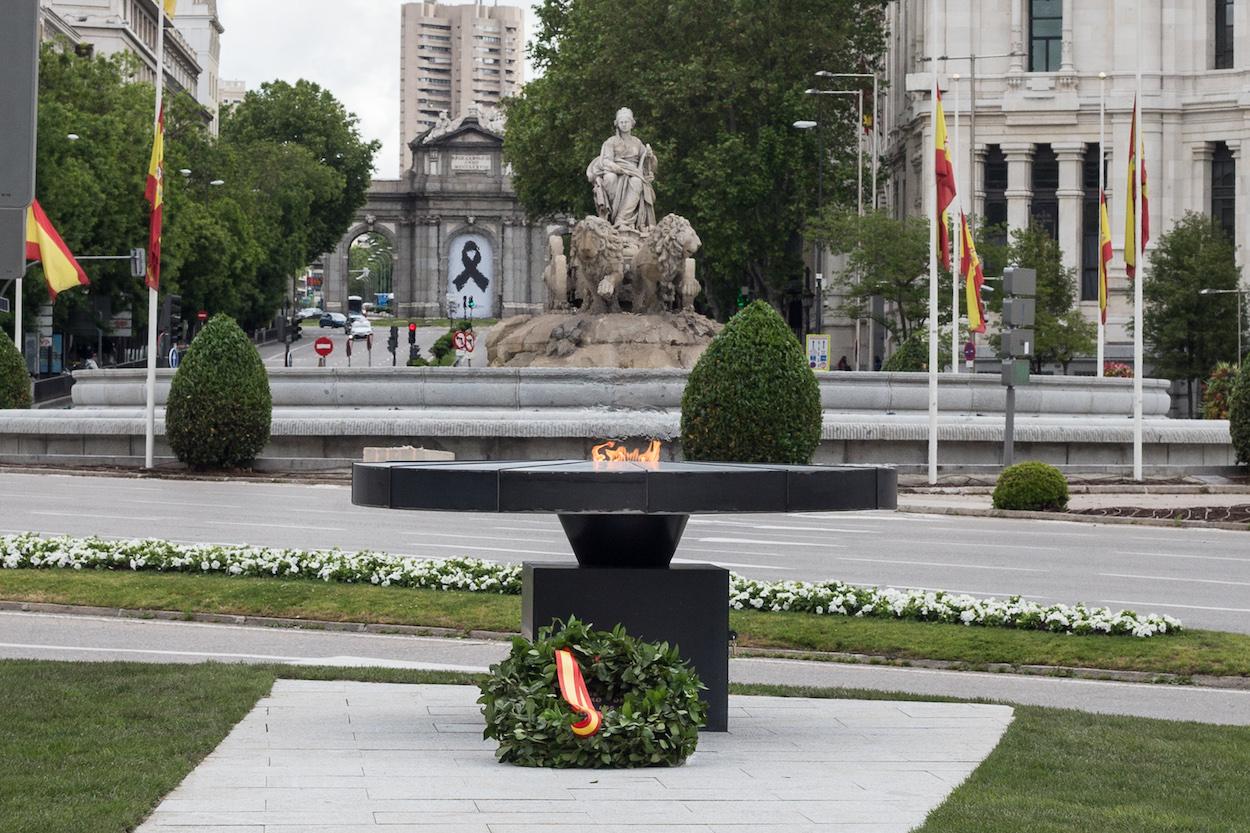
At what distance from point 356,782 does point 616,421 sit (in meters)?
27.7

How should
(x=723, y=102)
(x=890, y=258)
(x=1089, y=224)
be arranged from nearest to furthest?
1. (x=890, y=258)
2. (x=723, y=102)
3. (x=1089, y=224)

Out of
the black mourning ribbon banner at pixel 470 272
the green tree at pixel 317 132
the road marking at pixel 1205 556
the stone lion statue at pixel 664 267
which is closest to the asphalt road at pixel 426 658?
the road marking at pixel 1205 556

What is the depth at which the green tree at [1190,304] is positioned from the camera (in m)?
70.8

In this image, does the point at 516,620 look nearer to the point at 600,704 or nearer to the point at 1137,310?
the point at 600,704

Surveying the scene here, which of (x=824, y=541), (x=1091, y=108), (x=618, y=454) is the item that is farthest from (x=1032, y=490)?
(x=1091, y=108)

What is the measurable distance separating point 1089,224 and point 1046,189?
220cm

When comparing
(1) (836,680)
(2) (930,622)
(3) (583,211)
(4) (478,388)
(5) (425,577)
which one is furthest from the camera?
(3) (583,211)

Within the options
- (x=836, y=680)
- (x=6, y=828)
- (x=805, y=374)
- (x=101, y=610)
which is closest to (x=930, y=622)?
(x=836, y=680)

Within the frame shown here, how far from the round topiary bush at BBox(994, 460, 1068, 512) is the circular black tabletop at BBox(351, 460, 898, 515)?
20177mm

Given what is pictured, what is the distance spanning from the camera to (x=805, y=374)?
33.8m

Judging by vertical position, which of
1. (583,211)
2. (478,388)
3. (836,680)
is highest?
(583,211)

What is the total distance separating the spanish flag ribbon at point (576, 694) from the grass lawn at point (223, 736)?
1718 millimetres

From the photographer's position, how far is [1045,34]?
78188 millimetres

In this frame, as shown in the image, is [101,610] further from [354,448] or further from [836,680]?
[354,448]
